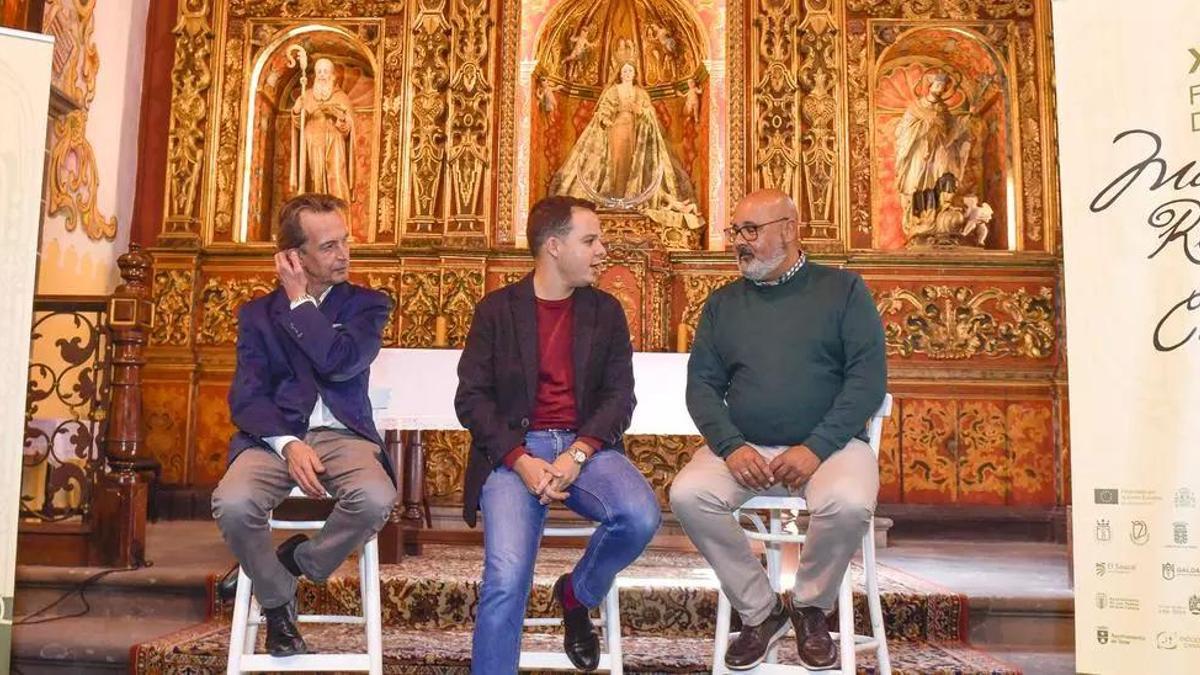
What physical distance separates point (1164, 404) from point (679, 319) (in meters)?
4.89

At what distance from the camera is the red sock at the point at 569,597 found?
2.83 meters

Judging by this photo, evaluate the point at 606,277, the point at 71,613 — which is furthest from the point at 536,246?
the point at 606,277

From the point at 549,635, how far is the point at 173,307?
4.28 m

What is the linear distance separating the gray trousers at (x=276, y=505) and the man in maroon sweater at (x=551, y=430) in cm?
28

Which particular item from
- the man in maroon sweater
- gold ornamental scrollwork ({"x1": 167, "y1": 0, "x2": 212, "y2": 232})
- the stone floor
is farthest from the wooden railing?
gold ornamental scrollwork ({"x1": 167, "y1": 0, "x2": 212, "y2": 232})

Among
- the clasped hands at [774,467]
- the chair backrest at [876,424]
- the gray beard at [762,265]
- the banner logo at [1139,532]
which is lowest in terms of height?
the banner logo at [1139,532]

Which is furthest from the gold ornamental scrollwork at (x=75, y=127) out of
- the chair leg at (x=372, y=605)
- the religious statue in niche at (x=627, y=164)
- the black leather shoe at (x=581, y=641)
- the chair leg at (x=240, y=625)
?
the black leather shoe at (x=581, y=641)

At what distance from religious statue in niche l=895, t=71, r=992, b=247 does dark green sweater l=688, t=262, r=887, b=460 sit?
417cm

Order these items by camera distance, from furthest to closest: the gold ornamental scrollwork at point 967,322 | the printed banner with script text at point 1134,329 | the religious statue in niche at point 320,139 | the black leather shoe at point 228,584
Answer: the religious statue in niche at point 320,139, the gold ornamental scrollwork at point 967,322, the black leather shoe at point 228,584, the printed banner with script text at point 1134,329

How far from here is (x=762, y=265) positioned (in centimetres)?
315

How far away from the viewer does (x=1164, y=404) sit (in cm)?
191

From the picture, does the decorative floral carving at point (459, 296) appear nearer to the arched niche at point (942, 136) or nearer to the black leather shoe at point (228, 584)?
the arched niche at point (942, 136)

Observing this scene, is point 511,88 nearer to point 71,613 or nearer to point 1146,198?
point 71,613

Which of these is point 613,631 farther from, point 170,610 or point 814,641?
point 170,610
